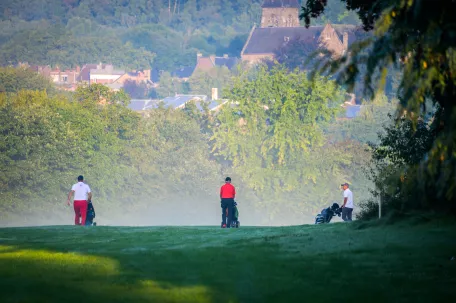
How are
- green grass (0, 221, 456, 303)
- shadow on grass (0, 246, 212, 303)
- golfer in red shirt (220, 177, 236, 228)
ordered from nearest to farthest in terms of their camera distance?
shadow on grass (0, 246, 212, 303), green grass (0, 221, 456, 303), golfer in red shirt (220, 177, 236, 228)

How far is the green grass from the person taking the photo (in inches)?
613

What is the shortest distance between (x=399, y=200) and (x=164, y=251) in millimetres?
6907

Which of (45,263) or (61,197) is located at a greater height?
(61,197)

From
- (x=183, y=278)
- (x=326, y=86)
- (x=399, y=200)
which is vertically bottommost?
(x=183, y=278)

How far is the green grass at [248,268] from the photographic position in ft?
51.1

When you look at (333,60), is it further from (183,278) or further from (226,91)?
(226,91)

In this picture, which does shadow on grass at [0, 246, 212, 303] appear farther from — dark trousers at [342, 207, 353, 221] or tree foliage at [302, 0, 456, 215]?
dark trousers at [342, 207, 353, 221]

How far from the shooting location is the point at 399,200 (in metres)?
24.8

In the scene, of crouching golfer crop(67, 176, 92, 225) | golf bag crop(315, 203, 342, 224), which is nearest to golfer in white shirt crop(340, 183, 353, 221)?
golf bag crop(315, 203, 342, 224)

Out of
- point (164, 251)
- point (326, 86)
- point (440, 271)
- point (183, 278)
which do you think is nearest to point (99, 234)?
point (164, 251)

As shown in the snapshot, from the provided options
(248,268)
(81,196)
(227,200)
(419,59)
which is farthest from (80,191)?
(419,59)

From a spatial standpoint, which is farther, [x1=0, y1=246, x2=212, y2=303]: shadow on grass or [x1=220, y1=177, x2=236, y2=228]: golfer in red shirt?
[x1=220, y1=177, x2=236, y2=228]: golfer in red shirt

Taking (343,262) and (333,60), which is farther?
(343,262)

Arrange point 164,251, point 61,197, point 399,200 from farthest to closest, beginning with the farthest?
1. point 61,197
2. point 399,200
3. point 164,251
